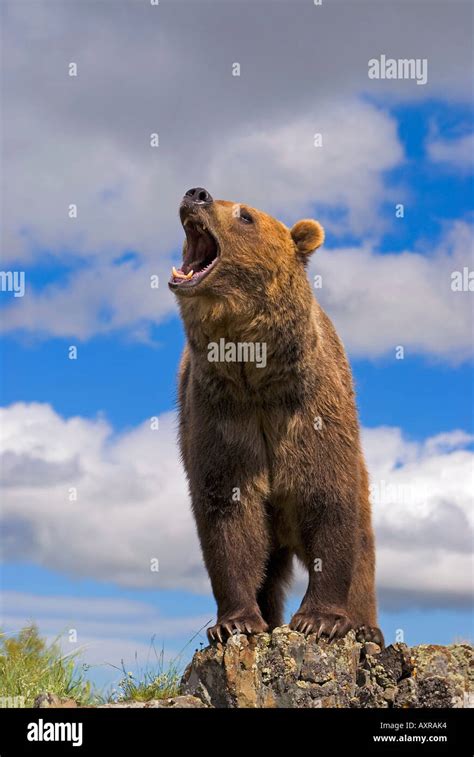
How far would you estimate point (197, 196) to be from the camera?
30.3 ft

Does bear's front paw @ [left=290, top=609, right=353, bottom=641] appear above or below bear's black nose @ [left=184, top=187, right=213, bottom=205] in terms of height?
below

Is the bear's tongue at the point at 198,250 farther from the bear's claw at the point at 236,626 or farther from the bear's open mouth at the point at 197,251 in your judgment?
the bear's claw at the point at 236,626

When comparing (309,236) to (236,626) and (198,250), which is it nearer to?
(198,250)

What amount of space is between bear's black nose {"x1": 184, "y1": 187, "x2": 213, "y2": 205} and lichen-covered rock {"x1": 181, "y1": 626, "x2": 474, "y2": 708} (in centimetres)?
418

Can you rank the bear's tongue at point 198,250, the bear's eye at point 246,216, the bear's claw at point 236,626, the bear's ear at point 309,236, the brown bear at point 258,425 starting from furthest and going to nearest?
the bear's ear at point 309,236
the bear's eye at point 246,216
the bear's tongue at point 198,250
the brown bear at point 258,425
the bear's claw at point 236,626

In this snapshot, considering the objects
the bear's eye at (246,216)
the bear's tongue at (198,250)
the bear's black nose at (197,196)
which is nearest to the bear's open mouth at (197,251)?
the bear's tongue at (198,250)

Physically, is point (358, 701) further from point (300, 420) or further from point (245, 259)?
point (245, 259)

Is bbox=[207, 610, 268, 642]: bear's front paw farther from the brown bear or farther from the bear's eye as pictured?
the bear's eye

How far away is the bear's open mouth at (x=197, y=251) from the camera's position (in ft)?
30.4

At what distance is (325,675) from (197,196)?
470cm

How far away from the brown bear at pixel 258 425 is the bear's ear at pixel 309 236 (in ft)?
0.07

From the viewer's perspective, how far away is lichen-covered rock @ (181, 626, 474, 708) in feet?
28.6

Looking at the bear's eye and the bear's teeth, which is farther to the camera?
the bear's eye

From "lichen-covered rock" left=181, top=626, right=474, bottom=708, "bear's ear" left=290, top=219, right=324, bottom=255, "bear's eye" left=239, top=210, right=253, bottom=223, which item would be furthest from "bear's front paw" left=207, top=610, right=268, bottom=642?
"bear's eye" left=239, top=210, right=253, bottom=223
